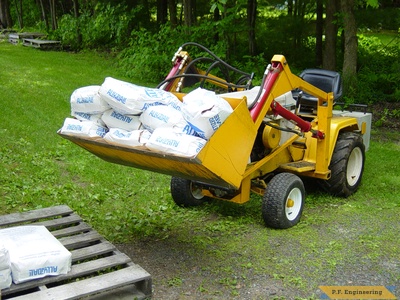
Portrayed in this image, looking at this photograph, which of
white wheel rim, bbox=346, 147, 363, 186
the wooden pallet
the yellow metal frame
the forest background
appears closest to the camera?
the wooden pallet

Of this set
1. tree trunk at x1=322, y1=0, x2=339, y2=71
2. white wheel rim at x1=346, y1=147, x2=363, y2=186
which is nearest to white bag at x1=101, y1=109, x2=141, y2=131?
white wheel rim at x1=346, y1=147, x2=363, y2=186

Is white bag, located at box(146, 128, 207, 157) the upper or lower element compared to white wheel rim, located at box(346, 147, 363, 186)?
upper

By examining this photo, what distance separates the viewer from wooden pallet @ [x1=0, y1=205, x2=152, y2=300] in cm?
373

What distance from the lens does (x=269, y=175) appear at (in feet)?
20.1

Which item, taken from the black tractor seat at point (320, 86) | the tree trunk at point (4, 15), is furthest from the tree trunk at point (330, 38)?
the tree trunk at point (4, 15)

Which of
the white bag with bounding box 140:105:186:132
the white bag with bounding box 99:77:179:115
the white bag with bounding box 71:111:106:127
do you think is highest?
the white bag with bounding box 99:77:179:115

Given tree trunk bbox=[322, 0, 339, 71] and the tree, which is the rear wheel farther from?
tree trunk bbox=[322, 0, 339, 71]

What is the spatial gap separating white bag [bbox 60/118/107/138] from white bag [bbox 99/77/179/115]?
0.26 m

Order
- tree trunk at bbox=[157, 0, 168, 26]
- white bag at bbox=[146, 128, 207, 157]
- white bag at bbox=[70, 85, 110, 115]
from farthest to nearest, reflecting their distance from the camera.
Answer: tree trunk at bbox=[157, 0, 168, 26] < white bag at bbox=[70, 85, 110, 115] < white bag at bbox=[146, 128, 207, 157]

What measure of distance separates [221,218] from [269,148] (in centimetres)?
90

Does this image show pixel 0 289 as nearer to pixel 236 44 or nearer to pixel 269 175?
pixel 269 175

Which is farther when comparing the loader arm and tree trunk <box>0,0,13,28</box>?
tree trunk <box>0,0,13,28</box>

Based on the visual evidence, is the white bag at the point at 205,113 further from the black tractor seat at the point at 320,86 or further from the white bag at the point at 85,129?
the black tractor seat at the point at 320,86

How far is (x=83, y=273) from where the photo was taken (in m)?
4.03
